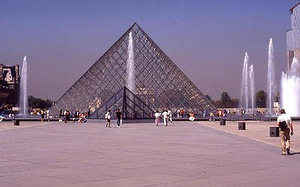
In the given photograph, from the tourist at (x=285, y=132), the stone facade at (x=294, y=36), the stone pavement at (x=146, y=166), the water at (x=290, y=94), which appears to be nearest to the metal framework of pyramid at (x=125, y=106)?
the water at (x=290, y=94)

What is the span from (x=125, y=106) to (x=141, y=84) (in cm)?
1457

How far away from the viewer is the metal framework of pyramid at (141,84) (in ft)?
180

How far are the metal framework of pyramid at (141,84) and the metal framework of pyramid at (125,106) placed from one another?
11.4m

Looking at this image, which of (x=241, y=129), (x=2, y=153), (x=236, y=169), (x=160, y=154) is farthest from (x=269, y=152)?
(x=241, y=129)

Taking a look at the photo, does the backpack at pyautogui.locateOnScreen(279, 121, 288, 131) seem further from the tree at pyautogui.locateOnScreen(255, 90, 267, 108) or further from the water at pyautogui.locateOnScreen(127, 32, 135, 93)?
the tree at pyautogui.locateOnScreen(255, 90, 267, 108)

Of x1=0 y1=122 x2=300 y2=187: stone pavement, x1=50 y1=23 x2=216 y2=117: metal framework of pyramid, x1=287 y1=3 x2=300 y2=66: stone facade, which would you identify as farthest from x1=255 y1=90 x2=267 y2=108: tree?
x1=0 y1=122 x2=300 y2=187: stone pavement

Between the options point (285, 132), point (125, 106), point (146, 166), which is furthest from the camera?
point (125, 106)

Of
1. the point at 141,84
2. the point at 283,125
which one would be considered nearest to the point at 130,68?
the point at 141,84

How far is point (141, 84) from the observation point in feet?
183

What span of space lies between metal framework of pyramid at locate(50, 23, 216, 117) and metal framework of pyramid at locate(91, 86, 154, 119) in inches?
450

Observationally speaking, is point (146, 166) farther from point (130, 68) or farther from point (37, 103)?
point (37, 103)

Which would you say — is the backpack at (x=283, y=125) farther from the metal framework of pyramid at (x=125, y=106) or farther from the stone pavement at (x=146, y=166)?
the metal framework of pyramid at (x=125, y=106)

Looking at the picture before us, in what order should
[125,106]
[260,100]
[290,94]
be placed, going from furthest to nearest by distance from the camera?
[260,100]
[290,94]
[125,106]

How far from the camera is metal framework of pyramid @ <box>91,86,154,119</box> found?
4141cm
